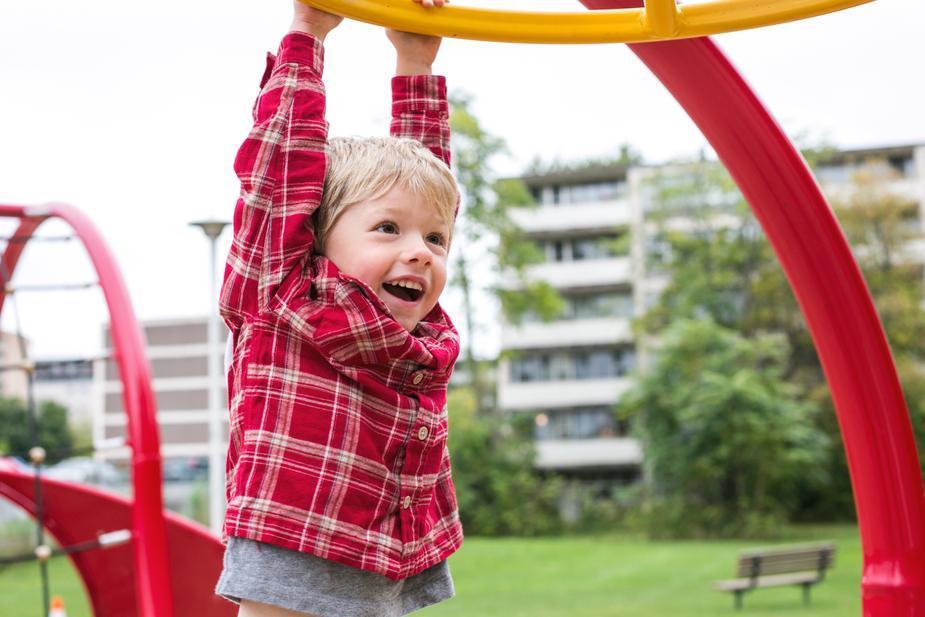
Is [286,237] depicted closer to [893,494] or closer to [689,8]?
[689,8]

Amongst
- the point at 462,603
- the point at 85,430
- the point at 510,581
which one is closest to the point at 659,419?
the point at 510,581

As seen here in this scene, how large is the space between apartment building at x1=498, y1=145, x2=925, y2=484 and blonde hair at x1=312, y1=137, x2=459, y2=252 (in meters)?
28.3

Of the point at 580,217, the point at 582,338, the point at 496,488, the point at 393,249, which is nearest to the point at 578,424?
the point at 582,338

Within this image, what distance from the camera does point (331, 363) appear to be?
142 centimetres

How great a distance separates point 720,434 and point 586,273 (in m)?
10.4

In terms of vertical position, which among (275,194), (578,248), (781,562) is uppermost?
(578,248)

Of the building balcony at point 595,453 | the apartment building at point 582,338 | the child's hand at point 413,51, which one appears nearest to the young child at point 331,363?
the child's hand at point 413,51

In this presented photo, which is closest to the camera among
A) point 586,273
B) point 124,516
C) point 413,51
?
point 413,51

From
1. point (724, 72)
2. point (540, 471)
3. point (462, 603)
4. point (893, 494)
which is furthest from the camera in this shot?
point (540, 471)

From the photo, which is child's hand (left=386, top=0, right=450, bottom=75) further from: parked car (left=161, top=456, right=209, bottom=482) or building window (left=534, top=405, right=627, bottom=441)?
parked car (left=161, top=456, right=209, bottom=482)

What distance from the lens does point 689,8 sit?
152 cm

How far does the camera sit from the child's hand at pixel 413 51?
170cm

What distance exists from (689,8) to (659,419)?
71.0 feet

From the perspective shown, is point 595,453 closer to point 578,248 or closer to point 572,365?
point 572,365
